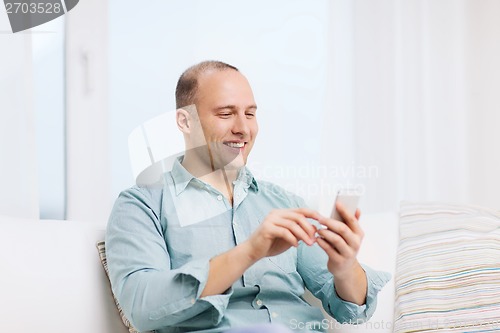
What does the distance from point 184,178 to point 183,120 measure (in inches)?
4.8

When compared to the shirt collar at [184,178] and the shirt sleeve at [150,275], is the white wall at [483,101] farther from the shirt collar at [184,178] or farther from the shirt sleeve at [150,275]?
the shirt sleeve at [150,275]

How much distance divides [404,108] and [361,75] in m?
0.22

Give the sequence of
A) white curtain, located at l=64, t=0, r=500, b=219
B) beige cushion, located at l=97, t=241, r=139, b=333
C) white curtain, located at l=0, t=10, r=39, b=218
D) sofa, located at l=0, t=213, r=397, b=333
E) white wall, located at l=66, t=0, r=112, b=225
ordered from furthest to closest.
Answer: white curtain, located at l=64, t=0, r=500, b=219, white wall, located at l=66, t=0, r=112, b=225, white curtain, located at l=0, t=10, r=39, b=218, beige cushion, located at l=97, t=241, r=139, b=333, sofa, located at l=0, t=213, r=397, b=333

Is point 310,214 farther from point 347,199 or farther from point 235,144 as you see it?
point 235,144

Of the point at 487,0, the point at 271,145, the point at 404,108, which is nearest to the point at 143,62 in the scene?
the point at 271,145

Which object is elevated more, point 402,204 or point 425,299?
point 402,204

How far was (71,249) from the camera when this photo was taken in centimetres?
142

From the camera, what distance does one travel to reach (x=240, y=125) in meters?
1.42

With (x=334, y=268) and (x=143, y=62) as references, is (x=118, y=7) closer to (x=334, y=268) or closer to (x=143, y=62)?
(x=143, y=62)

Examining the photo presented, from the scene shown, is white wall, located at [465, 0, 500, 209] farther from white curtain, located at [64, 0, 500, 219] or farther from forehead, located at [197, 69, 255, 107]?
forehead, located at [197, 69, 255, 107]

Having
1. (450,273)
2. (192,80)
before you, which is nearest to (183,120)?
(192,80)

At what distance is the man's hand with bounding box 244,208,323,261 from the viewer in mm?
1121

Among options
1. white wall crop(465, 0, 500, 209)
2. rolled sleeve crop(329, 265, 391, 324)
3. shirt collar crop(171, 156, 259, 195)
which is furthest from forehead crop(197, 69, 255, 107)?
white wall crop(465, 0, 500, 209)

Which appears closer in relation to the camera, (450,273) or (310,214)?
(310,214)
